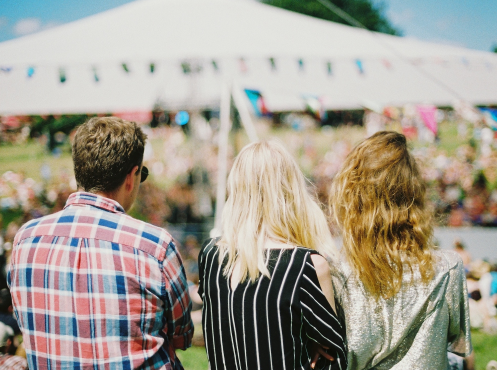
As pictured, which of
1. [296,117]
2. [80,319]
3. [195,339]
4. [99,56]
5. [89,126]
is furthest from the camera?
[296,117]

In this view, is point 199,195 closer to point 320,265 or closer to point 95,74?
point 95,74

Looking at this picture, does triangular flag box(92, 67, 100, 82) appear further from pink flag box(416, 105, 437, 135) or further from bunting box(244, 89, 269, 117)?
pink flag box(416, 105, 437, 135)

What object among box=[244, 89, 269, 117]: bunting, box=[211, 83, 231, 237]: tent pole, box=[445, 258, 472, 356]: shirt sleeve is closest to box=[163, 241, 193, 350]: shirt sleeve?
box=[445, 258, 472, 356]: shirt sleeve

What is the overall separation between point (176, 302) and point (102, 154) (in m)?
0.54

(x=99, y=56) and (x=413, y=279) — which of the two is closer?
(x=413, y=279)

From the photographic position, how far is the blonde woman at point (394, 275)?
1188mm

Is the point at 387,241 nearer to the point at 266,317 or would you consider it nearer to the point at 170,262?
the point at 266,317

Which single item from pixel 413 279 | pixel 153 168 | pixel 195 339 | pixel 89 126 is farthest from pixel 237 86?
pixel 153 168

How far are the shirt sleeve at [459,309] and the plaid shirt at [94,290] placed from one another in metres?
0.87

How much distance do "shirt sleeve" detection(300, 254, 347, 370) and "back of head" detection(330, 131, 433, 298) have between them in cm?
16

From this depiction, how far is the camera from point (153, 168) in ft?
34.8

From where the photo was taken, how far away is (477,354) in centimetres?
285


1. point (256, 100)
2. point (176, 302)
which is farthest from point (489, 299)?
point (176, 302)

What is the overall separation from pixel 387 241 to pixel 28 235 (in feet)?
3.80
